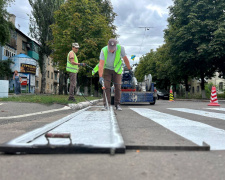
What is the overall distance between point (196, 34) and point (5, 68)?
867 inches

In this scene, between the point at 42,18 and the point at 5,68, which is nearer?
the point at 42,18

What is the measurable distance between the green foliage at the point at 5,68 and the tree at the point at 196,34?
1951 cm

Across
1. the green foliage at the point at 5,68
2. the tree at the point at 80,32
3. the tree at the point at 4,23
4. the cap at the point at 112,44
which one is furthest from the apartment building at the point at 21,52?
the cap at the point at 112,44

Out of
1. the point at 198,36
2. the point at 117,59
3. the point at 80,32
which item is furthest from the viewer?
the point at 198,36

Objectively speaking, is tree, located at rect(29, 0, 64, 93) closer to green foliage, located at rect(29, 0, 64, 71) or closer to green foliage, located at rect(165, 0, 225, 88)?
green foliage, located at rect(29, 0, 64, 71)

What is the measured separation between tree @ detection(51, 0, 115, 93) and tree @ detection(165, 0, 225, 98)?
23.7ft

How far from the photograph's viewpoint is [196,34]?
21297 mm

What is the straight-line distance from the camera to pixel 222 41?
1970cm

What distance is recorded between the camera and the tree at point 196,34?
68.3ft

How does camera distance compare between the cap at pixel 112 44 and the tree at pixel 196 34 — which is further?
the tree at pixel 196 34

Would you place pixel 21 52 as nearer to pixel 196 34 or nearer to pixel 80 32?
pixel 80 32

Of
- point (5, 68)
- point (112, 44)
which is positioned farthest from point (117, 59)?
point (5, 68)

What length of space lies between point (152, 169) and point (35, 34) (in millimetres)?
27490

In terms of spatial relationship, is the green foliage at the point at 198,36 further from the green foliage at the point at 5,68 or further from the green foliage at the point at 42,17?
the green foliage at the point at 5,68
